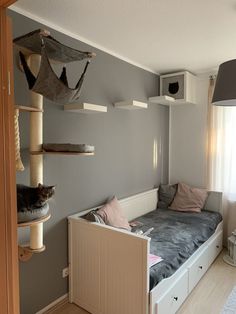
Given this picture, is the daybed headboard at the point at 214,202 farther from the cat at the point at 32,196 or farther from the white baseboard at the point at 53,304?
the cat at the point at 32,196

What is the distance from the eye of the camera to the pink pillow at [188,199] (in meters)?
3.44

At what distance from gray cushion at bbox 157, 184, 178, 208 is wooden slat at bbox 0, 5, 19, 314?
2861mm

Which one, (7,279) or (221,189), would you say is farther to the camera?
(221,189)

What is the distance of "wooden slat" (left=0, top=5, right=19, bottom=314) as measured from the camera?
943mm

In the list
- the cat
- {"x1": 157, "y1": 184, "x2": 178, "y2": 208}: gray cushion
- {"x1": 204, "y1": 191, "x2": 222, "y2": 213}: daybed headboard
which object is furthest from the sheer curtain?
the cat

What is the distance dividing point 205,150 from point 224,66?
2.21 m

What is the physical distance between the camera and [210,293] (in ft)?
8.12

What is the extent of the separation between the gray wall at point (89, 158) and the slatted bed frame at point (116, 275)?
0.16 m

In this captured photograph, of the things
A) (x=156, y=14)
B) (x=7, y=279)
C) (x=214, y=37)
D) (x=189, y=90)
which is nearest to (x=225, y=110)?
(x=189, y=90)

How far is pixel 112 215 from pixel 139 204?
2.84ft

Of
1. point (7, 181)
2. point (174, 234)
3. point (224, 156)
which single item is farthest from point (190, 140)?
point (7, 181)

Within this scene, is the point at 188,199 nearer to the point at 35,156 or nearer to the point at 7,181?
the point at 35,156

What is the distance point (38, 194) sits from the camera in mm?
1486

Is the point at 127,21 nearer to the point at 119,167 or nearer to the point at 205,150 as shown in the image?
the point at 119,167
